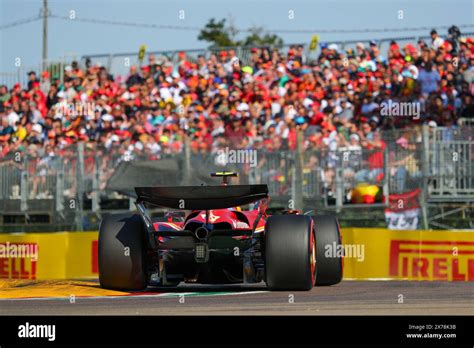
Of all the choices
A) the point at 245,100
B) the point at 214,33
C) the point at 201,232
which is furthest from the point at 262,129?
the point at 214,33

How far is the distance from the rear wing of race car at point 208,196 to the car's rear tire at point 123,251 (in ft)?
1.42

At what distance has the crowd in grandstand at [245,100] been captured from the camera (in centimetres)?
2205

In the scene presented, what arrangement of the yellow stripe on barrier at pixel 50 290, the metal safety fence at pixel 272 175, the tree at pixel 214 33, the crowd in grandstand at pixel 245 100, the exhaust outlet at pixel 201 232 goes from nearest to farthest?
the exhaust outlet at pixel 201 232 < the yellow stripe on barrier at pixel 50 290 < the metal safety fence at pixel 272 175 < the crowd in grandstand at pixel 245 100 < the tree at pixel 214 33

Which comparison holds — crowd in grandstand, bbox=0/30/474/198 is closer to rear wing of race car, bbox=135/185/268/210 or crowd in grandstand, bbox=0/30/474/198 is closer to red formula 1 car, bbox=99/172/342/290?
red formula 1 car, bbox=99/172/342/290

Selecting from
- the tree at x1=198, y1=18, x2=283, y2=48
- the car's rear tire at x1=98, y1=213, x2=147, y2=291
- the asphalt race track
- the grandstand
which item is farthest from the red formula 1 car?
the tree at x1=198, y1=18, x2=283, y2=48

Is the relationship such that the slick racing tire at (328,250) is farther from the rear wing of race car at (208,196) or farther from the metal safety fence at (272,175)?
the metal safety fence at (272,175)

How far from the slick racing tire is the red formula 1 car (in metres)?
0.59

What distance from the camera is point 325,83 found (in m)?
23.9

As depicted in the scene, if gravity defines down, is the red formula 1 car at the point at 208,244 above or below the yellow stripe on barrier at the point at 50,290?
above

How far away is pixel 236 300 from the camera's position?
11.1 m

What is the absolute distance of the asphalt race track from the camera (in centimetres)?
973

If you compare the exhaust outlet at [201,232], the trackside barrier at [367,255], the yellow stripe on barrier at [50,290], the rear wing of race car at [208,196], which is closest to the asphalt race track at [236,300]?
the yellow stripe on barrier at [50,290]
